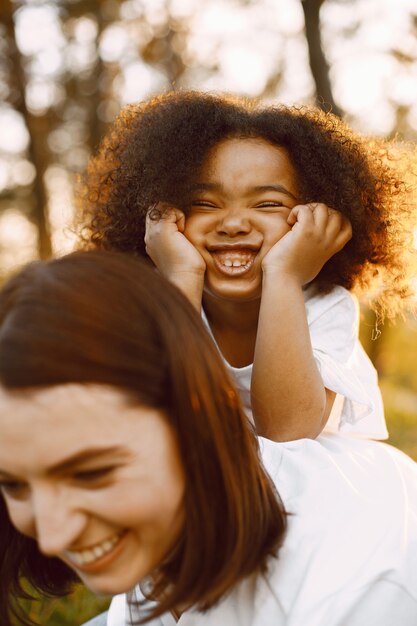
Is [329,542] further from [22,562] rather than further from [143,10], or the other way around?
[143,10]

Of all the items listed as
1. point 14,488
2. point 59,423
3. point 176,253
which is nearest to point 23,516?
point 14,488

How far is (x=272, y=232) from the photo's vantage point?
288 centimetres

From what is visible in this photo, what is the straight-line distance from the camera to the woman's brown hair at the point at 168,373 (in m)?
1.56

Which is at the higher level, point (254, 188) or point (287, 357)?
point (254, 188)

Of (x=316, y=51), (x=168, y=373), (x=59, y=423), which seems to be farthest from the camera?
(x=316, y=51)

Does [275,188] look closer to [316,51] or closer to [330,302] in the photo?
[330,302]

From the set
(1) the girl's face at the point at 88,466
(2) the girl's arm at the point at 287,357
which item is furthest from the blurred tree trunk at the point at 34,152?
(1) the girl's face at the point at 88,466

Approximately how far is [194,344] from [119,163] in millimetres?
1816

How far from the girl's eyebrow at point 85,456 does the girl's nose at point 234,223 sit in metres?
1.41

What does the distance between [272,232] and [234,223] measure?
0.17 m

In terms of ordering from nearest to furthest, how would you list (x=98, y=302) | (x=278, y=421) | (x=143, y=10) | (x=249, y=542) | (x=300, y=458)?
(x=98, y=302) < (x=249, y=542) < (x=300, y=458) < (x=278, y=421) < (x=143, y=10)

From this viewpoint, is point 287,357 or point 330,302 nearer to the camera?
point 287,357

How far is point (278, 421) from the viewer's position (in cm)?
269

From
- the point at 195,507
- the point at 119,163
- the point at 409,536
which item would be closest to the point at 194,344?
the point at 195,507
